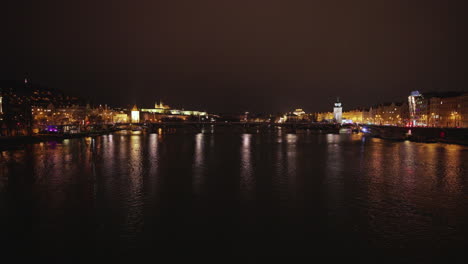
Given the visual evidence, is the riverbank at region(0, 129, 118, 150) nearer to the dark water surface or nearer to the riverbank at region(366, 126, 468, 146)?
the dark water surface

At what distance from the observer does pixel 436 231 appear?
9625mm

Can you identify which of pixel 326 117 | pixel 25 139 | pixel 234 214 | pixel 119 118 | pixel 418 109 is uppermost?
pixel 418 109

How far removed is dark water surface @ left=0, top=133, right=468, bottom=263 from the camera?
848 cm

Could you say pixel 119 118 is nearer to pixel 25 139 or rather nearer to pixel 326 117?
pixel 326 117

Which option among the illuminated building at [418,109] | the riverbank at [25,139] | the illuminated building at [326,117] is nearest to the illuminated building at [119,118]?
the riverbank at [25,139]

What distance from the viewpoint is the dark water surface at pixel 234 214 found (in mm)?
8484

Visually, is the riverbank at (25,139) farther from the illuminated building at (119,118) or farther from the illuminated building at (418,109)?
the illuminated building at (119,118)

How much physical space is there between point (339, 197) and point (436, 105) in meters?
66.6

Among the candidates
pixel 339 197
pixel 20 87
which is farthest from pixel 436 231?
pixel 20 87

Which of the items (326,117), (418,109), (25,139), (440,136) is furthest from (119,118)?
(440,136)

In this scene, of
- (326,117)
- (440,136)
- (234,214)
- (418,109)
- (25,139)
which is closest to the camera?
(234,214)

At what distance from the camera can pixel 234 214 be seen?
11.4 m

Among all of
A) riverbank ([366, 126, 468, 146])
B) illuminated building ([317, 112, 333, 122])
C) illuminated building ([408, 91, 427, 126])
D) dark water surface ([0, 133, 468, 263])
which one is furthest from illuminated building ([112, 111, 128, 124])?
dark water surface ([0, 133, 468, 263])

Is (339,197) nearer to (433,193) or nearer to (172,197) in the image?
(433,193)
